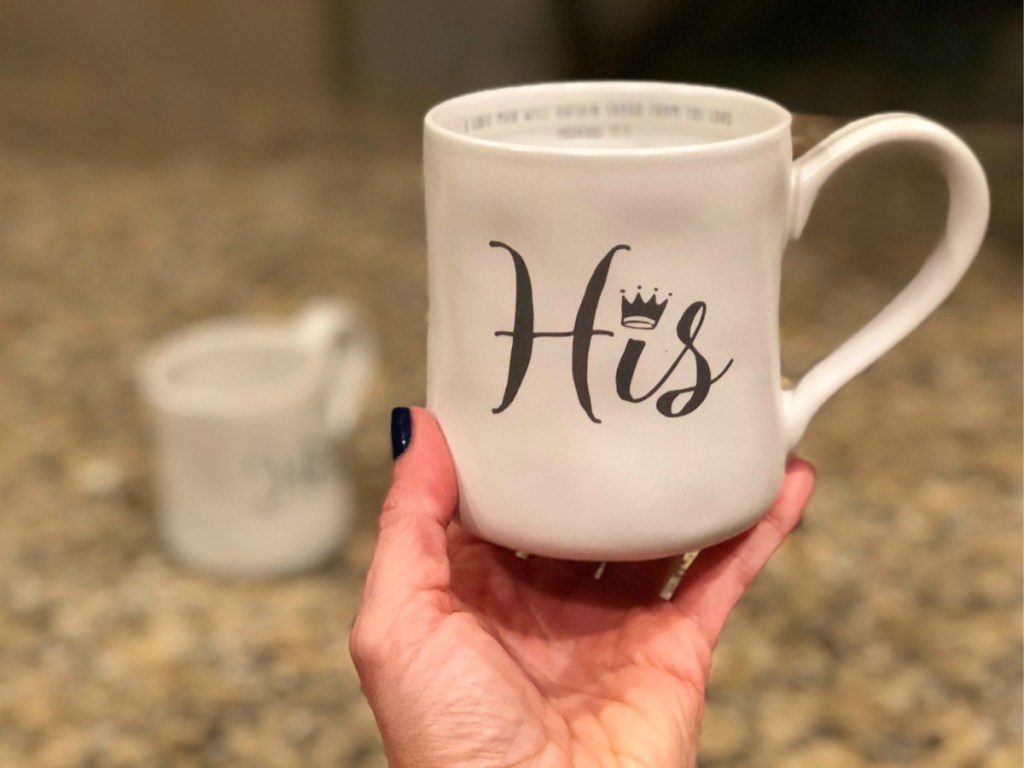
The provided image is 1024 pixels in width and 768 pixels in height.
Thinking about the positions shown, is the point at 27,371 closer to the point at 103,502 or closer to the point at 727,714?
the point at 103,502

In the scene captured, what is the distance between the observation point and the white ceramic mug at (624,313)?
0.48 m

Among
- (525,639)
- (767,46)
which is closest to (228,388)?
(525,639)

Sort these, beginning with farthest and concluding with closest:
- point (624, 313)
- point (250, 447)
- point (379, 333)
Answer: point (379, 333) → point (250, 447) → point (624, 313)

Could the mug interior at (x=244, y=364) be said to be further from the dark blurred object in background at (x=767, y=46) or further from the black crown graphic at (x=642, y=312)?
the dark blurred object in background at (x=767, y=46)

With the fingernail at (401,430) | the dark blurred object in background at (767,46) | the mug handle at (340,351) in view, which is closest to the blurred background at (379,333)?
the dark blurred object in background at (767,46)

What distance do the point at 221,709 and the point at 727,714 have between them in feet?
1.23

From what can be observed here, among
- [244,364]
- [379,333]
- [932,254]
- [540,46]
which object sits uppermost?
[932,254]

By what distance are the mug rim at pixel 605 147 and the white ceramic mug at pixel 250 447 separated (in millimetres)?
439

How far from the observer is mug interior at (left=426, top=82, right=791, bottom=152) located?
567 mm

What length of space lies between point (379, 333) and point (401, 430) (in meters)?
0.85

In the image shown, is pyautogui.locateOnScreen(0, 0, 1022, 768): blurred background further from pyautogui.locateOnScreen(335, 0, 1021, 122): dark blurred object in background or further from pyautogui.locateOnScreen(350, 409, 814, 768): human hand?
pyautogui.locateOnScreen(350, 409, 814, 768): human hand

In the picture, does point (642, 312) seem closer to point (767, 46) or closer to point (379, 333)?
point (379, 333)

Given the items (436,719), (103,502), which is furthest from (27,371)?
(436,719)

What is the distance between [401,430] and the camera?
561mm
